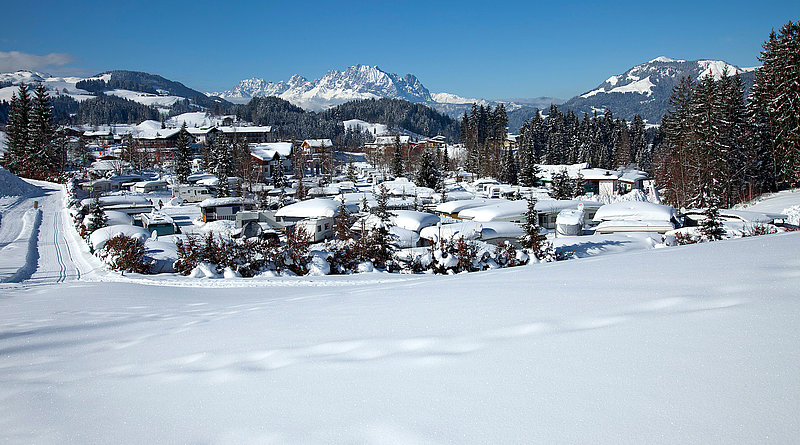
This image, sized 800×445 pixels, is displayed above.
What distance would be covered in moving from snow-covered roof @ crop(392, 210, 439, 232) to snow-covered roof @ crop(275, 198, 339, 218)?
4.49 m

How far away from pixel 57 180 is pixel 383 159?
39624mm

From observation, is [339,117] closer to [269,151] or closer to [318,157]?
[318,157]

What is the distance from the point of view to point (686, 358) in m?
1.55

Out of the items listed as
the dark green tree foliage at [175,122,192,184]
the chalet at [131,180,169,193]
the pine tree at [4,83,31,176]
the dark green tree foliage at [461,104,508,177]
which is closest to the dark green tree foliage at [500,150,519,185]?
the dark green tree foliage at [461,104,508,177]

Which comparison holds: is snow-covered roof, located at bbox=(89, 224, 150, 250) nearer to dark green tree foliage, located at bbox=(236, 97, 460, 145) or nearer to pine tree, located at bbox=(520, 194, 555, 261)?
pine tree, located at bbox=(520, 194, 555, 261)

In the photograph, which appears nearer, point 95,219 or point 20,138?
point 95,219

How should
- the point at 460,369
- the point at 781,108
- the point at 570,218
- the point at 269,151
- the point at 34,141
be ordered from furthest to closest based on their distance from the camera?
the point at 269,151
the point at 34,141
the point at 781,108
the point at 570,218
the point at 460,369

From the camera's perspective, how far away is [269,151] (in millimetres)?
55562

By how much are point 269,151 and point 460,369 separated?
57348 mm

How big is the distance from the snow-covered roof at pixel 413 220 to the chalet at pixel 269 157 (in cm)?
3119

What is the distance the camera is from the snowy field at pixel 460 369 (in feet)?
4.34

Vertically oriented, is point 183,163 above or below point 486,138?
below

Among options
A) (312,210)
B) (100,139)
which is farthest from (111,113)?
(312,210)

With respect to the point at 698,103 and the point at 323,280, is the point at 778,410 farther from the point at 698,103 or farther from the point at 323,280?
the point at 698,103
